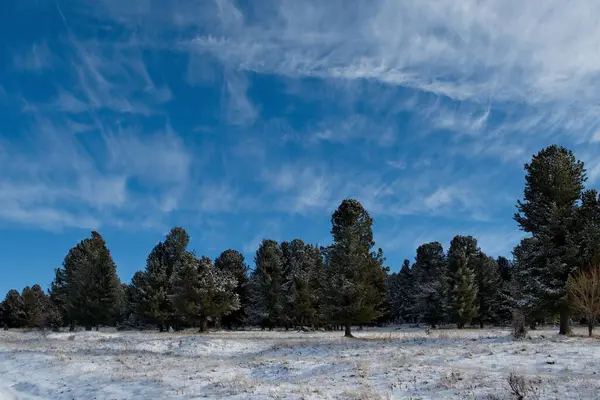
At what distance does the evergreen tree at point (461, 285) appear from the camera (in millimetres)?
63594

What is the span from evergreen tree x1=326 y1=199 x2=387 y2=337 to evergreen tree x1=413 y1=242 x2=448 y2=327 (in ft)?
91.9

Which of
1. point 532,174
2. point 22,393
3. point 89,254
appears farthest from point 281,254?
point 22,393

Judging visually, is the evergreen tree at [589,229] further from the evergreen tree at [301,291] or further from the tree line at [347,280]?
the evergreen tree at [301,291]

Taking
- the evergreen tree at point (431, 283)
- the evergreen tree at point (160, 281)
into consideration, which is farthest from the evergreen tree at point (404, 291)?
the evergreen tree at point (160, 281)

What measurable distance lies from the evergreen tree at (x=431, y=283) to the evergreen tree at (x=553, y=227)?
1362 inches

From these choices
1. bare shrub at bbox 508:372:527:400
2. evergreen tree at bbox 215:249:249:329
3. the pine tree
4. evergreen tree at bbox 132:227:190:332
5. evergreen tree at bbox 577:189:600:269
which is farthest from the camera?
evergreen tree at bbox 215:249:249:329

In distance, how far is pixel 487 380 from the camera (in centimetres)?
1389

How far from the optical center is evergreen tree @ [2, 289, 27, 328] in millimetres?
94269

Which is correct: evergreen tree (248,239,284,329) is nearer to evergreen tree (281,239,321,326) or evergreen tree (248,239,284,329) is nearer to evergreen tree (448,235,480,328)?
evergreen tree (281,239,321,326)

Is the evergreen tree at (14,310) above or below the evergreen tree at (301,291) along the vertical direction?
below

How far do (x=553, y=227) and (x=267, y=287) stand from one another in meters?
41.8

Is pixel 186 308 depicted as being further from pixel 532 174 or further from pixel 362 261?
pixel 532 174

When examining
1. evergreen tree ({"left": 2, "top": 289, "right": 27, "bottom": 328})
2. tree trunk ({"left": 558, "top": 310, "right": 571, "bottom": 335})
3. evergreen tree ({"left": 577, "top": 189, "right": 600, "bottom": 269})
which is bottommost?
evergreen tree ({"left": 2, "top": 289, "right": 27, "bottom": 328})

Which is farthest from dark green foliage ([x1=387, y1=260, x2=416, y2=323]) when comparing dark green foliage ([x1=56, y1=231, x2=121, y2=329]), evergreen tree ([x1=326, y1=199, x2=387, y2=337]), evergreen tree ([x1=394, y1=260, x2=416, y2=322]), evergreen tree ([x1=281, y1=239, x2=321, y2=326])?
dark green foliage ([x1=56, y1=231, x2=121, y2=329])
